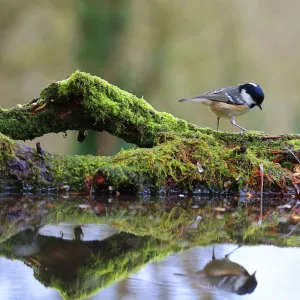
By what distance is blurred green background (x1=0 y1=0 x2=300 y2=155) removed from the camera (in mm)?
13664

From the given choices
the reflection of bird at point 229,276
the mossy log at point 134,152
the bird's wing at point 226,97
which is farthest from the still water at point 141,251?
the bird's wing at point 226,97

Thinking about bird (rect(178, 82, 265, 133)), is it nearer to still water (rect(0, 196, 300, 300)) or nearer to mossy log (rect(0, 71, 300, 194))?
mossy log (rect(0, 71, 300, 194))

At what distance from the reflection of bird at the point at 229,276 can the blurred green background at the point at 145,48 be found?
1055cm

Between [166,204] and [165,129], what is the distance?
125 cm

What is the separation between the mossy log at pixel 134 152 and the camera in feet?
16.1

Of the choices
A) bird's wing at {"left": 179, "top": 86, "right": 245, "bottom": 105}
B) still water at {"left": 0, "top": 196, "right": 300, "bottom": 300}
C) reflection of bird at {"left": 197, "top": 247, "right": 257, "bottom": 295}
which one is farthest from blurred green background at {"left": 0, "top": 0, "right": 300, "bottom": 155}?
reflection of bird at {"left": 197, "top": 247, "right": 257, "bottom": 295}

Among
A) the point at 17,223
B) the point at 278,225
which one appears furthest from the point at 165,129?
the point at 17,223

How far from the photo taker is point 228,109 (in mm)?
7227

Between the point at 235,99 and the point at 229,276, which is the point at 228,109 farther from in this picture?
the point at 229,276

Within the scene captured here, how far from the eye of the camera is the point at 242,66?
1375 cm

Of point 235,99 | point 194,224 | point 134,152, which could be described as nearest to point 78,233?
point 194,224

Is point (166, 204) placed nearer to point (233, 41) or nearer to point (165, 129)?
point (165, 129)

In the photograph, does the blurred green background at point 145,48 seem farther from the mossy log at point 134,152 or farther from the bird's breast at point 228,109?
the mossy log at point 134,152

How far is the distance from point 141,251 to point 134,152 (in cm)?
224
